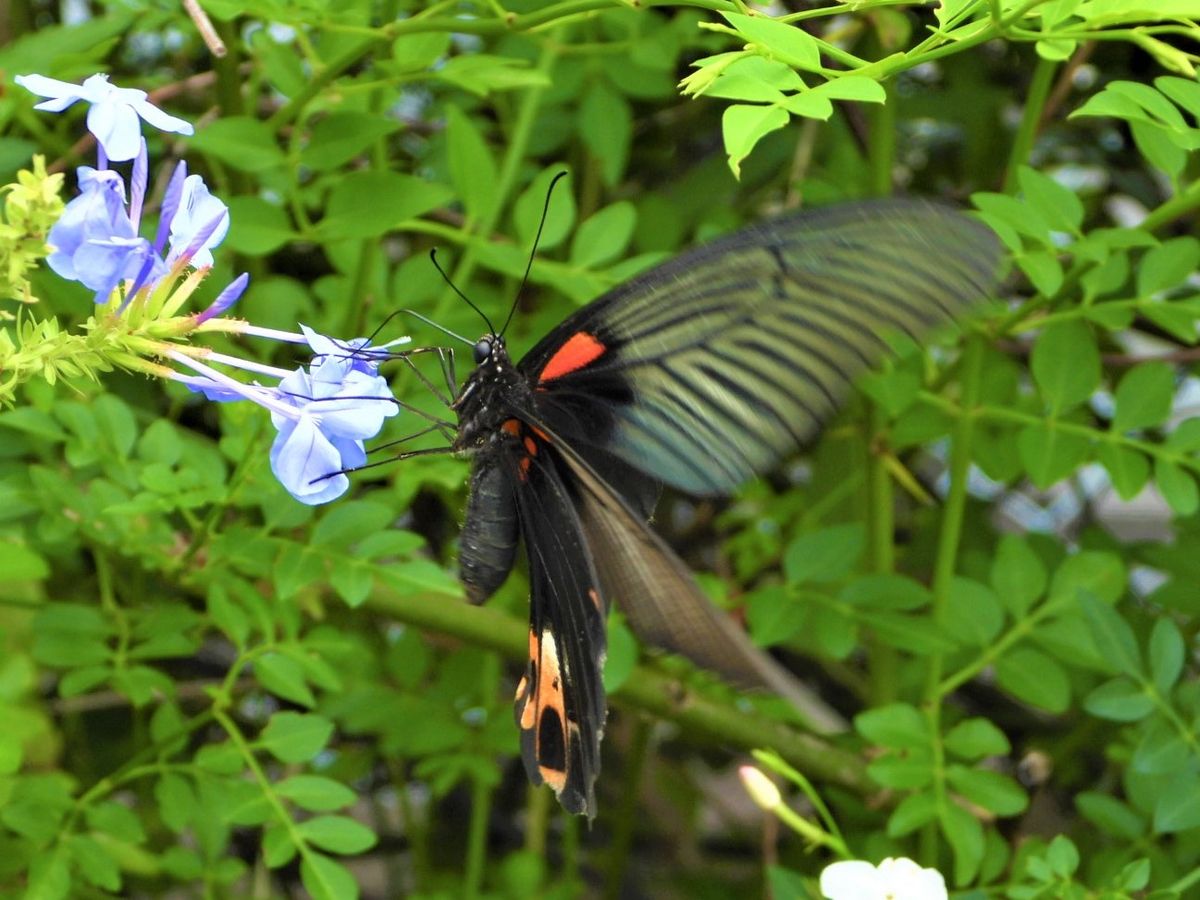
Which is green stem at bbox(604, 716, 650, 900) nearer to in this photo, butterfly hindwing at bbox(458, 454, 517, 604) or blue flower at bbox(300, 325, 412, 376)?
butterfly hindwing at bbox(458, 454, 517, 604)

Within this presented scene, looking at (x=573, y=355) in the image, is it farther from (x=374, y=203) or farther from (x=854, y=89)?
(x=854, y=89)

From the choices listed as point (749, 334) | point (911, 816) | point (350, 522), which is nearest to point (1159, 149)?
point (749, 334)

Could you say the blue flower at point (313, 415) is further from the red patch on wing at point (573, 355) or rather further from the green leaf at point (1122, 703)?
the green leaf at point (1122, 703)

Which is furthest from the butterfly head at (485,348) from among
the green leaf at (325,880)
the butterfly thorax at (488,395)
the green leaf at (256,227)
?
the green leaf at (325,880)

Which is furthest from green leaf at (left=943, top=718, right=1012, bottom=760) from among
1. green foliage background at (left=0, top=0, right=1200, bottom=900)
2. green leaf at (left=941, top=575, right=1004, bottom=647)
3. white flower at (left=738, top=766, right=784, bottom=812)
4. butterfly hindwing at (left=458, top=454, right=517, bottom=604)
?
butterfly hindwing at (left=458, top=454, right=517, bottom=604)

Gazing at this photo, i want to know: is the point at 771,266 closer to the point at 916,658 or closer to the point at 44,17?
the point at 916,658

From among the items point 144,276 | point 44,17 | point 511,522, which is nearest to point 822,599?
point 511,522
